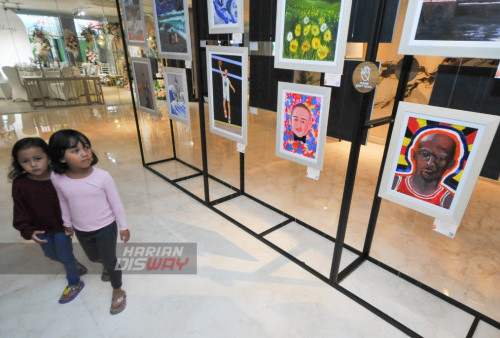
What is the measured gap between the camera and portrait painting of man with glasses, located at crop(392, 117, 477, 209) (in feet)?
4.26

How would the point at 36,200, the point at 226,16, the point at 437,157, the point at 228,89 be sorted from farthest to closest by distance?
1. the point at 228,89
2. the point at 226,16
3. the point at 36,200
4. the point at 437,157

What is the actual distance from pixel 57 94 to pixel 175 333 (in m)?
8.58

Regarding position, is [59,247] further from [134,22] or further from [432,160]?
[134,22]

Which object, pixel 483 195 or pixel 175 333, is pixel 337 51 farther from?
pixel 483 195

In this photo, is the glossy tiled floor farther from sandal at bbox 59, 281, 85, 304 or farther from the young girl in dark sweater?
the young girl in dark sweater

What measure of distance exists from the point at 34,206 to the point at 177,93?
69.8 inches

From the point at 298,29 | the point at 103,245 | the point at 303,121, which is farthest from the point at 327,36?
the point at 103,245

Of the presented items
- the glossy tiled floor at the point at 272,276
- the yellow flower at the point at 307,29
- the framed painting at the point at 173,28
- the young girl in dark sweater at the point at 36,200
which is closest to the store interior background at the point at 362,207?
the glossy tiled floor at the point at 272,276

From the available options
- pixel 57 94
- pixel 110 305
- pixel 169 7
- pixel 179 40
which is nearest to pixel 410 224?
pixel 110 305

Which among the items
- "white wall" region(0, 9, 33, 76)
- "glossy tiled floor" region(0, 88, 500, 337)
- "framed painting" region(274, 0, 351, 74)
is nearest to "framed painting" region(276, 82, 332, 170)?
"framed painting" region(274, 0, 351, 74)

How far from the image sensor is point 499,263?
6.97 ft

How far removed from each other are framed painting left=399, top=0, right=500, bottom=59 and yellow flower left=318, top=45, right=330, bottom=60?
39 centimetres

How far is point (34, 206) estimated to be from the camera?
1.52 metres

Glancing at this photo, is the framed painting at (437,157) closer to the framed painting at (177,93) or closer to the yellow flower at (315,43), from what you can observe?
the yellow flower at (315,43)
